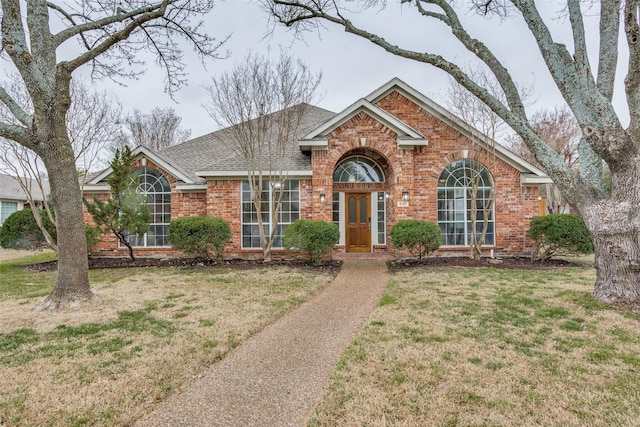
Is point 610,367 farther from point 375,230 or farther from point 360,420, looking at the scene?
point 375,230

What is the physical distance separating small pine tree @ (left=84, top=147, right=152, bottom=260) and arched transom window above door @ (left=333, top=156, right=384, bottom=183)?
6824 mm

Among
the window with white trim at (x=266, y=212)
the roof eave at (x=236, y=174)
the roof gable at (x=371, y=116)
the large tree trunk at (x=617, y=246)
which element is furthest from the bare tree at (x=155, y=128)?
the large tree trunk at (x=617, y=246)

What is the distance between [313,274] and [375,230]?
476 centimetres

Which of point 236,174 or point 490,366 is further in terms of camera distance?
point 236,174

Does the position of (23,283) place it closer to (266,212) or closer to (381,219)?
(266,212)

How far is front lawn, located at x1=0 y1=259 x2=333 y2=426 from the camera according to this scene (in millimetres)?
2773

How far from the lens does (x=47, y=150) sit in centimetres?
561

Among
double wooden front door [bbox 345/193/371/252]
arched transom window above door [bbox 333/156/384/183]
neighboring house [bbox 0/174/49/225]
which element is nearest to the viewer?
arched transom window above door [bbox 333/156/384/183]

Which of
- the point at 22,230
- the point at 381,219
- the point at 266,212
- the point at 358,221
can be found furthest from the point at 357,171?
the point at 22,230

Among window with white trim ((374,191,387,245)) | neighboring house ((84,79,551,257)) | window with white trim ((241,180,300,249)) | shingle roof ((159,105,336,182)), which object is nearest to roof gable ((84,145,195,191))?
neighboring house ((84,79,551,257))

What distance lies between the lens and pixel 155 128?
95.2 ft

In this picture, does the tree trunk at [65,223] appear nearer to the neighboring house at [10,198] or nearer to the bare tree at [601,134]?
the bare tree at [601,134]

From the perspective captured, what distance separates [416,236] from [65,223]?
27.7 feet

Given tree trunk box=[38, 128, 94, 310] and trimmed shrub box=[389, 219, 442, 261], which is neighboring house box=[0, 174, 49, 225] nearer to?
tree trunk box=[38, 128, 94, 310]
